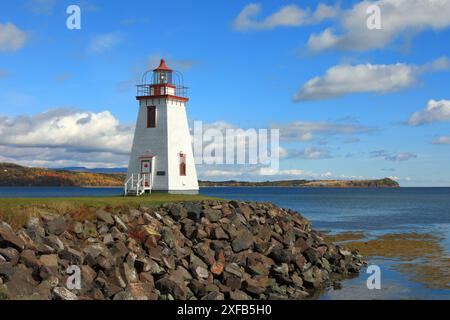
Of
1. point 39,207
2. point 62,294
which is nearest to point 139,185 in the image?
point 39,207

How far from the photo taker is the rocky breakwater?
53.0ft

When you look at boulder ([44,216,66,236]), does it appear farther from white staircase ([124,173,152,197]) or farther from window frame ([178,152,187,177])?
window frame ([178,152,187,177])

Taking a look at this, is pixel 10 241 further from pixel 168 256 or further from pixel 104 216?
pixel 168 256

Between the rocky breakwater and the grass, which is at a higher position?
the grass

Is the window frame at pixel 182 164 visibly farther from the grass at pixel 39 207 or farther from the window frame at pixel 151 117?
the grass at pixel 39 207

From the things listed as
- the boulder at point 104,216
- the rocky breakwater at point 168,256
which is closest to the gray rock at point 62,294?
the rocky breakwater at point 168,256

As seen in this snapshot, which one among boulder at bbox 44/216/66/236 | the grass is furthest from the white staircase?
boulder at bbox 44/216/66/236

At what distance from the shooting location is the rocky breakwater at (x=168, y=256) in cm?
1616

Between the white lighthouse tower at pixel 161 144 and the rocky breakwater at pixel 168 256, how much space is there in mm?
8983

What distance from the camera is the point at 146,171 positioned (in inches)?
1489

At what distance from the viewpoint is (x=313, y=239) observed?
2988 centimetres

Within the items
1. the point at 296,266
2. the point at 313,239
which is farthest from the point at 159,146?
the point at 296,266
